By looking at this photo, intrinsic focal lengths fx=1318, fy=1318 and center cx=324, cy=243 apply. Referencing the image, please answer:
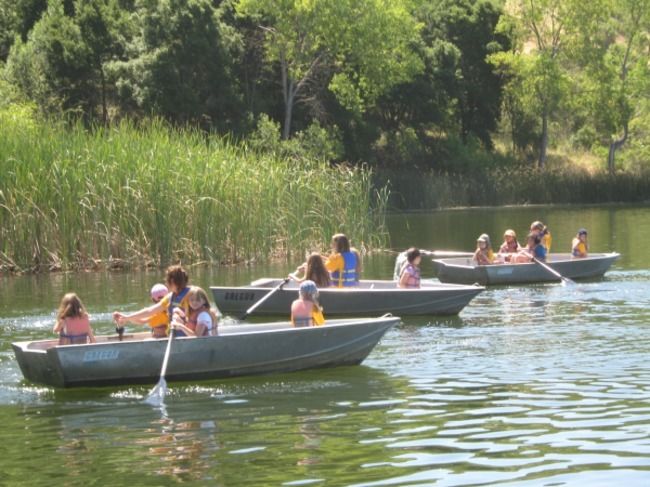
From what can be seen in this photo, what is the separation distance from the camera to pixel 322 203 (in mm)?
29812

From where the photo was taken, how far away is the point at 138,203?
86.3ft

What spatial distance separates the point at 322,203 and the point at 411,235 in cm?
1046

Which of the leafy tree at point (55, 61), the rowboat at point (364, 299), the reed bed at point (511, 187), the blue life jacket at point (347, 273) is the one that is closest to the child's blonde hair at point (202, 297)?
the rowboat at point (364, 299)

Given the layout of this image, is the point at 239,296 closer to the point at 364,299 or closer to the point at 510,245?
the point at 364,299

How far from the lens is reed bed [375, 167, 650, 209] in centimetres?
5491

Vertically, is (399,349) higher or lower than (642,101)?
lower

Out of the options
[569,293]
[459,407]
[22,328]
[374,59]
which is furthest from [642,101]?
[459,407]

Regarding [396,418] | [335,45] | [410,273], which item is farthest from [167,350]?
[335,45]

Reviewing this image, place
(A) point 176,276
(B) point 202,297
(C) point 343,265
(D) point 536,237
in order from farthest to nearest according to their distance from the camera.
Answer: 1. (D) point 536,237
2. (C) point 343,265
3. (A) point 176,276
4. (B) point 202,297

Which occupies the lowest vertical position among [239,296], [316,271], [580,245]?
[239,296]

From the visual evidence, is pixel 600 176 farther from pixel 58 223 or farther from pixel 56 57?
pixel 58 223

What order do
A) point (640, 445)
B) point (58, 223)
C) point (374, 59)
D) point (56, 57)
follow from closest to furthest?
point (640, 445)
point (58, 223)
point (56, 57)
point (374, 59)

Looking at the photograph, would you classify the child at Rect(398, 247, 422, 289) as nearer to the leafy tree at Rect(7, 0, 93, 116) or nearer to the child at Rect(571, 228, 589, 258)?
the child at Rect(571, 228, 589, 258)

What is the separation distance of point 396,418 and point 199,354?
2923 mm
